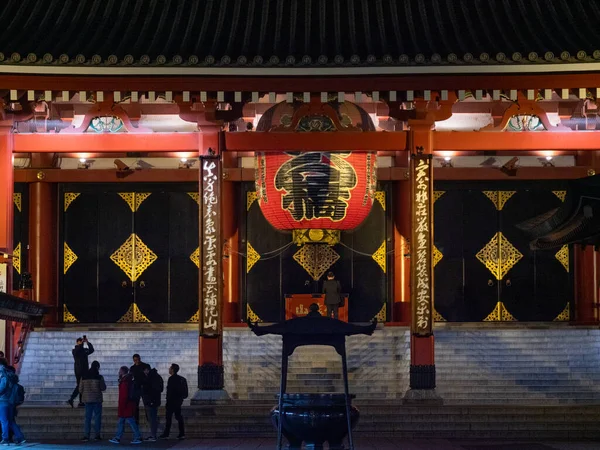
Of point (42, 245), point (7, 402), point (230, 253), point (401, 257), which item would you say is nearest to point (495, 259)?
point (401, 257)

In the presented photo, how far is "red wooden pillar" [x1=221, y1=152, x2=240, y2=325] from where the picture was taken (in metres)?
26.3

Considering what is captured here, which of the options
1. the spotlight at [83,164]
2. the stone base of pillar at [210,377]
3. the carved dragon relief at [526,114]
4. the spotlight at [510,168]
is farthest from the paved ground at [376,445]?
the spotlight at [83,164]

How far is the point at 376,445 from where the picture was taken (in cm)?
1761

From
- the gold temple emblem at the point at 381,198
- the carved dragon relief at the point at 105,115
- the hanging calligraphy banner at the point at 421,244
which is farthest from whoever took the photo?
the gold temple emblem at the point at 381,198

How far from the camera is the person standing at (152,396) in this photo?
18.2 m

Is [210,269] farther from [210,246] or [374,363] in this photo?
[374,363]

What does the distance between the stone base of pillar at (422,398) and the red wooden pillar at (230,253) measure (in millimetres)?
7125

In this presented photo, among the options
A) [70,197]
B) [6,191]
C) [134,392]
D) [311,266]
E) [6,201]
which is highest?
[70,197]

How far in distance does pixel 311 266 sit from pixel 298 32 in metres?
7.49

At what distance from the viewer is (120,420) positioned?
17.9 metres

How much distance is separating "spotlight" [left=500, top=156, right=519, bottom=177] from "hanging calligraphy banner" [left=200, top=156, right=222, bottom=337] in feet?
27.6

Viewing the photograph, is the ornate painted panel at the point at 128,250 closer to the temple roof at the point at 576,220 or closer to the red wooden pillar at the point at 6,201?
the red wooden pillar at the point at 6,201

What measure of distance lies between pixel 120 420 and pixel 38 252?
9.48 metres

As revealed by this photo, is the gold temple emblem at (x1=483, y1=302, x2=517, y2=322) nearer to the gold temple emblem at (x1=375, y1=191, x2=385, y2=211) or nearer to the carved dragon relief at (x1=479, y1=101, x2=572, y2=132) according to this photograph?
the gold temple emblem at (x1=375, y1=191, x2=385, y2=211)
